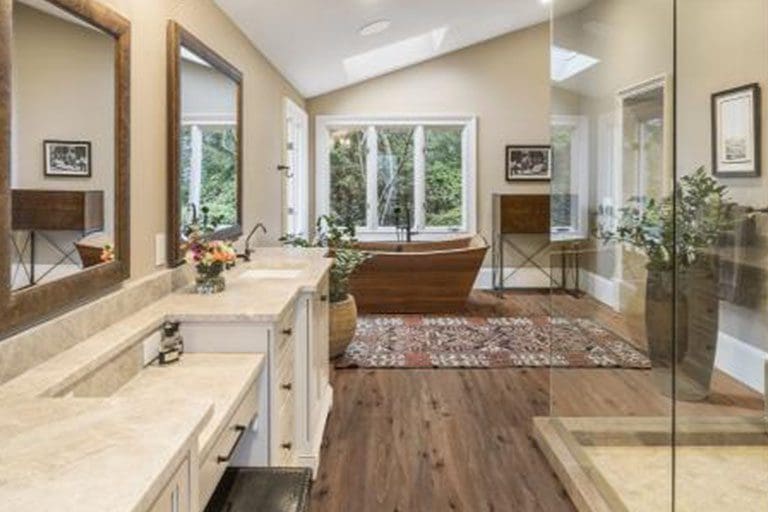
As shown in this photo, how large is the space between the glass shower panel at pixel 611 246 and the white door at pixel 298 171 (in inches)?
114

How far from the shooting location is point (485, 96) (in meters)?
8.23

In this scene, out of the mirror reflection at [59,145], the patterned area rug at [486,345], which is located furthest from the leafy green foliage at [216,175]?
the patterned area rug at [486,345]

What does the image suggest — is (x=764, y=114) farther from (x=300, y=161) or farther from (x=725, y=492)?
(x=300, y=161)

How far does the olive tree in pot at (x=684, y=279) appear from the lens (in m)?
3.61

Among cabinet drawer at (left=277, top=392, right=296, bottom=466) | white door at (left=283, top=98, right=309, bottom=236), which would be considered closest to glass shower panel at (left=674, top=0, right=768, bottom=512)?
cabinet drawer at (left=277, top=392, right=296, bottom=466)

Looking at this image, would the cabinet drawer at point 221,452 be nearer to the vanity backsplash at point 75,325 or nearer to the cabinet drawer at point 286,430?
the cabinet drawer at point 286,430

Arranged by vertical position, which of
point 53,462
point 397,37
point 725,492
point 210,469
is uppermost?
point 397,37

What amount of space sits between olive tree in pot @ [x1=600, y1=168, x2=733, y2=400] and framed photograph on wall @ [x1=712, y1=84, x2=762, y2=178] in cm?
12

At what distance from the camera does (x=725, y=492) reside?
2900 mm

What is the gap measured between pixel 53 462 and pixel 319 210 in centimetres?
741

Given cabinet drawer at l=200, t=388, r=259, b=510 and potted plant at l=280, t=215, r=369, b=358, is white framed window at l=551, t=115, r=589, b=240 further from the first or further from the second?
cabinet drawer at l=200, t=388, r=259, b=510

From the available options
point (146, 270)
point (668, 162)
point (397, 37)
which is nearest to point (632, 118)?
point (668, 162)

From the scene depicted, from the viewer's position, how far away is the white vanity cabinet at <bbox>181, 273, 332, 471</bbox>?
2.18 metres

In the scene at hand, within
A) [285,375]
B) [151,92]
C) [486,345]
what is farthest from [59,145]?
[486,345]
